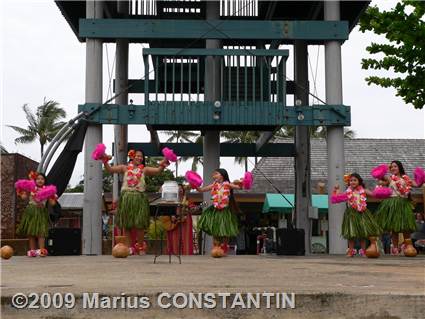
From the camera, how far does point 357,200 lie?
10656 millimetres

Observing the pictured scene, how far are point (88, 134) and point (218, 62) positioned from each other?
371 cm

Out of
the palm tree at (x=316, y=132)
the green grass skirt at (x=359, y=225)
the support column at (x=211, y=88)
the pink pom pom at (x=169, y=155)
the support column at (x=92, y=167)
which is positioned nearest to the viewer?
the pink pom pom at (x=169, y=155)

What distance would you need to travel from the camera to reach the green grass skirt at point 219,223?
10523 mm

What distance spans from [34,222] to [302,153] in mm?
8336

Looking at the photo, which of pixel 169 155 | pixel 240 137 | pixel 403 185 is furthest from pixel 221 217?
pixel 240 137

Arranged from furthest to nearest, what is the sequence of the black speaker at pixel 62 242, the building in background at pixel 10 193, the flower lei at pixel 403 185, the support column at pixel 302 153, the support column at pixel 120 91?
the building in background at pixel 10 193
the support column at pixel 302 153
the support column at pixel 120 91
the black speaker at pixel 62 242
the flower lei at pixel 403 185

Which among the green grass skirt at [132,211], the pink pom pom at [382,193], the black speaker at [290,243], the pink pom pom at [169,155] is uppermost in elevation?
the pink pom pom at [169,155]

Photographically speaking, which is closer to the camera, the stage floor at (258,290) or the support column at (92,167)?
the stage floor at (258,290)

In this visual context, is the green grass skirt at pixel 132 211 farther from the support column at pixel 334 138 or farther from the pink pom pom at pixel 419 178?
the pink pom pom at pixel 419 178

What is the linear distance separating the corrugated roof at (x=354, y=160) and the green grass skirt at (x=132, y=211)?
14.3 meters

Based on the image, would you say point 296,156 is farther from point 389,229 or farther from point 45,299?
point 45,299

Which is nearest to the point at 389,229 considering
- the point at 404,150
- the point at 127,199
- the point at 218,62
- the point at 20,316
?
the point at 127,199

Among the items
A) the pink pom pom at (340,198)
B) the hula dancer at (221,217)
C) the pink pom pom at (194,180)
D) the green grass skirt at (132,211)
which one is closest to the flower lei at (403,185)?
the pink pom pom at (340,198)

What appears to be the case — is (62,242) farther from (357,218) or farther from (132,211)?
(357,218)
